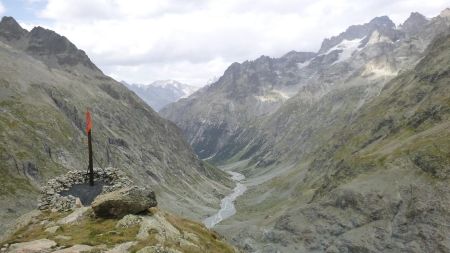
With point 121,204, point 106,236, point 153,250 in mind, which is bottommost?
point 153,250

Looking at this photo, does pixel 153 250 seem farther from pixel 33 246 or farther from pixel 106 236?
pixel 33 246

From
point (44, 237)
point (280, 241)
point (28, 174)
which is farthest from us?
point (28, 174)

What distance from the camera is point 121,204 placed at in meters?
38.8

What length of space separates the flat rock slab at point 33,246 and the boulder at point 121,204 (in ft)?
19.0

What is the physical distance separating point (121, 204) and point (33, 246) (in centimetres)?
778

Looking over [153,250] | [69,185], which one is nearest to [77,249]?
[153,250]

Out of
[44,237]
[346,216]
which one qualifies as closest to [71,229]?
[44,237]

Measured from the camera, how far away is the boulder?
38812 millimetres

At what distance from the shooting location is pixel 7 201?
170 meters

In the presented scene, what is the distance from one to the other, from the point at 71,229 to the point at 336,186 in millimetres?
166451

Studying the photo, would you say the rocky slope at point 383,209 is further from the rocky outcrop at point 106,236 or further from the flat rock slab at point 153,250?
the flat rock slab at point 153,250

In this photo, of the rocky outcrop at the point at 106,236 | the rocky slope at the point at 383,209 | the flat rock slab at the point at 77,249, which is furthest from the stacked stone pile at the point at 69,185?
the rocky slope at the point at 383,209

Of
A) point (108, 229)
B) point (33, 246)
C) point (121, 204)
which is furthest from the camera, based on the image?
A: point (121, 204)

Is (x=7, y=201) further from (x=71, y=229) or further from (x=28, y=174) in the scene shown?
(x=71, y=229)
